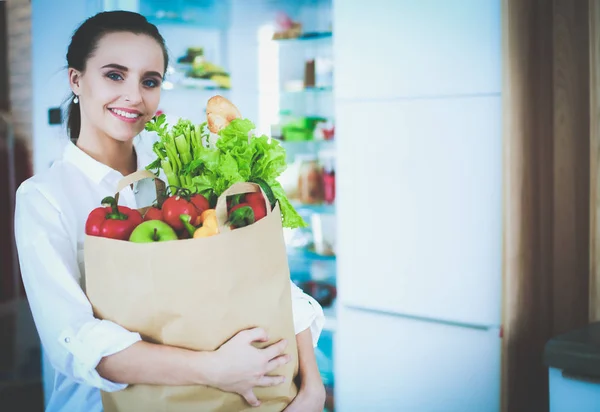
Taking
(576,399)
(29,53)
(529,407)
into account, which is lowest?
(529,407)

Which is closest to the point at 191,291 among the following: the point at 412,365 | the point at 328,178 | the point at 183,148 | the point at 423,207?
the point at 183,148

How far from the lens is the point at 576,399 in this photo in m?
1.35

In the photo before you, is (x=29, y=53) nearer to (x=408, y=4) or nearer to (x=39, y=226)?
(x=408, y=4)

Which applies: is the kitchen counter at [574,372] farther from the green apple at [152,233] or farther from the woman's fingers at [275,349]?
the green apple at [152,233]

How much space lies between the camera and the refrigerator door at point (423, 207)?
6.18 ft

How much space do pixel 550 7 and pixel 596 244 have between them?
0.75 m

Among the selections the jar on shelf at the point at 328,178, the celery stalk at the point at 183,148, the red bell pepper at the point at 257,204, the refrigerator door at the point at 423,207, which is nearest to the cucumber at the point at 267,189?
the red bell pepper at the point at 257,204

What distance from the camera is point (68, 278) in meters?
0.98

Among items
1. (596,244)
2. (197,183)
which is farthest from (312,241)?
(197,183)

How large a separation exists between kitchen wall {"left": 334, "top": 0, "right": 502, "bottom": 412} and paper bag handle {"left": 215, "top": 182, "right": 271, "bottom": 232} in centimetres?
110

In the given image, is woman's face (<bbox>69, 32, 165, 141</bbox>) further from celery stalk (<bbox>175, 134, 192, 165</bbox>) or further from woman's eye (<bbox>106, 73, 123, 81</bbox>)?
celery stalk (<bbox>175, 134, 192, 165</bbox>)

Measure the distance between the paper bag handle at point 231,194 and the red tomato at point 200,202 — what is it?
0.20ft

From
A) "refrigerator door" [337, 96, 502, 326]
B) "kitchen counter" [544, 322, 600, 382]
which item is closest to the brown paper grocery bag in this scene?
"kitchen counter" [544, 322, 600, 382]

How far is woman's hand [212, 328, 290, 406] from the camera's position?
3.02ft
